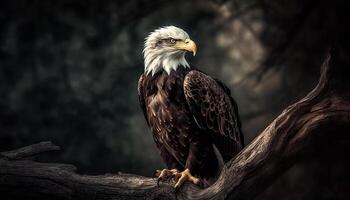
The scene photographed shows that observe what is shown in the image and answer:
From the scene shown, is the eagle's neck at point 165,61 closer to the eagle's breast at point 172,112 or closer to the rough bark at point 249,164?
the eagle's breast at point 172,112

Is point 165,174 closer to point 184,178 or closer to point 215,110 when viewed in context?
point 184,178

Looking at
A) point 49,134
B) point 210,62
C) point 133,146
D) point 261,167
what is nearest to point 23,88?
point 49,134

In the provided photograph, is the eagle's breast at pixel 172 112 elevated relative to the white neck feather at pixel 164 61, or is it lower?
lower

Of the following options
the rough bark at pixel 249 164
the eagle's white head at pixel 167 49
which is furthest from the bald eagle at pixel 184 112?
the rough bark at pixel 249 164

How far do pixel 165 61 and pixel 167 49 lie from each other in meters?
0.11

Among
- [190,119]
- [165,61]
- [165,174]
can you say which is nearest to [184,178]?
[165,174]

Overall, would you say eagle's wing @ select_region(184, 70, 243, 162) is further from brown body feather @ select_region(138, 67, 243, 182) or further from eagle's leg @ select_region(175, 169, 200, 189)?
eagle's leg @ select_region(175, 169, 200, 189)

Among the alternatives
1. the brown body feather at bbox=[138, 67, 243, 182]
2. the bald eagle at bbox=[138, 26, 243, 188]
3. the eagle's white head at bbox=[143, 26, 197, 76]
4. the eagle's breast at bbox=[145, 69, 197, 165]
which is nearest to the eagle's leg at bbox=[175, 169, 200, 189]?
the bald eagle at bbox=[138, 26, 243, 188]

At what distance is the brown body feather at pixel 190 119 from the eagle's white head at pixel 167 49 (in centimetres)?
7

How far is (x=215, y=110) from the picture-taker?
5.27 meters

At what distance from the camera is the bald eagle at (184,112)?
5137 mm

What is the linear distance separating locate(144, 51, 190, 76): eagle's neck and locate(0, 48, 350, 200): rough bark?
3.19 feet

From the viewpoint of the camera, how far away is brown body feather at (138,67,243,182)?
5.14 meters

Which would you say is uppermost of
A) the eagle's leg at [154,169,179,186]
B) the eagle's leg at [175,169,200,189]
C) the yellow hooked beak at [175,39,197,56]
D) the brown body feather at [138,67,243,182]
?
the yellow hooked beak at [175,39,197,56]
